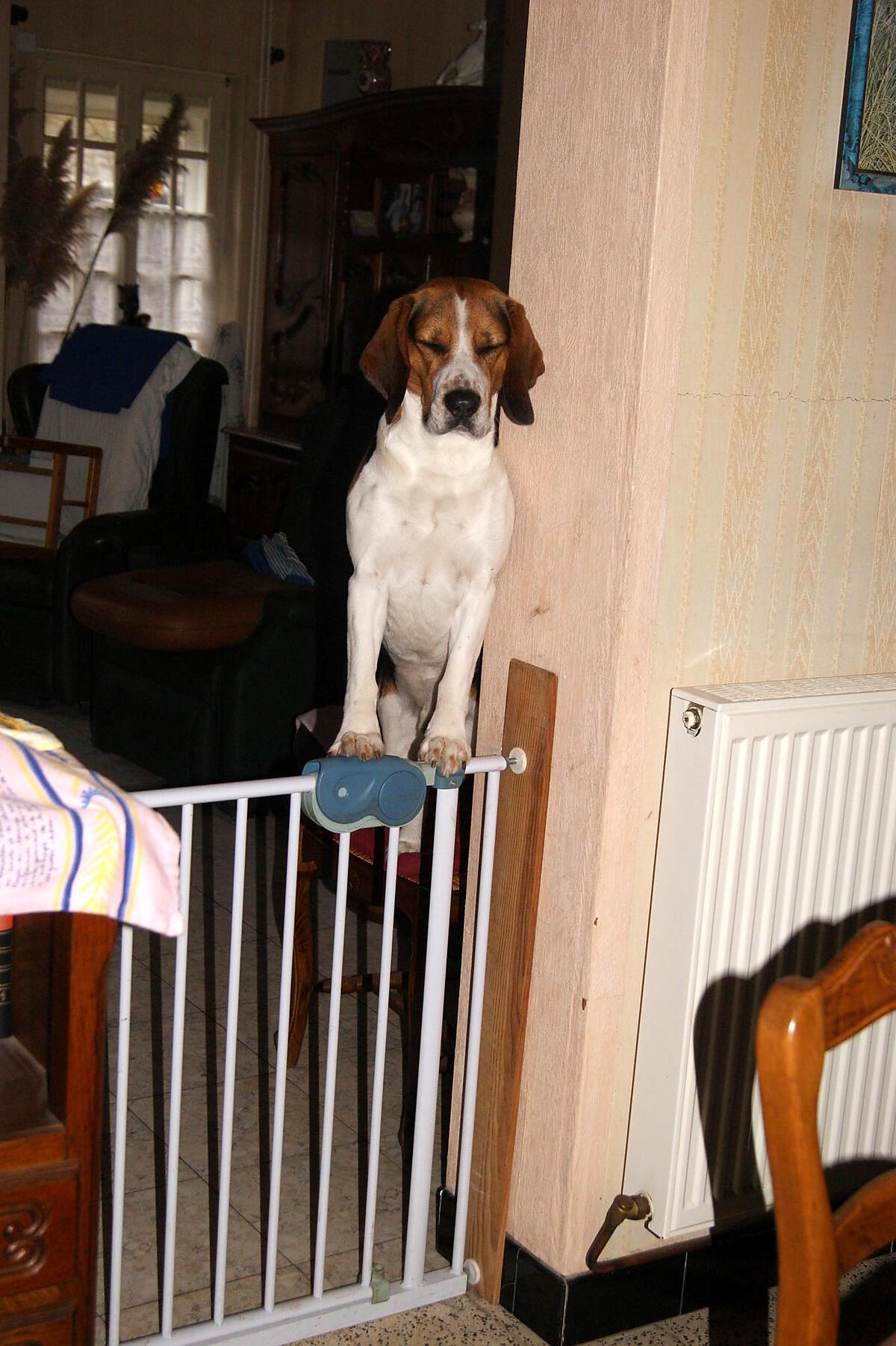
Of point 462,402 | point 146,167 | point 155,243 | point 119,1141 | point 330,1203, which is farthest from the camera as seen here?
point 155,243

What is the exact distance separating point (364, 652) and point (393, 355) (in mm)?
421

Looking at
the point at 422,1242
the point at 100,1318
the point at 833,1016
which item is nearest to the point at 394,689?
the point at 422,1242

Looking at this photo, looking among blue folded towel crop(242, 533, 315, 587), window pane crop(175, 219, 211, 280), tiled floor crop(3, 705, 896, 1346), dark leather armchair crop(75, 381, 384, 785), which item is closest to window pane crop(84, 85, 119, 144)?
window pane crop(175, 219, 211, 280)

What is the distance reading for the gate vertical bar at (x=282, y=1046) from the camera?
183 cm

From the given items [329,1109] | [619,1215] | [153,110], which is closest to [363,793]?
[329,1109]

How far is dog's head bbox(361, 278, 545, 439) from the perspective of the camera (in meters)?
1.84

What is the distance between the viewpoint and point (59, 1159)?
1354mm

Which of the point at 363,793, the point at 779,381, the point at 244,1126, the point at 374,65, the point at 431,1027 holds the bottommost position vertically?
the point at 244,1126

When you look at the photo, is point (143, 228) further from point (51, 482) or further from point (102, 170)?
point (51, 482)

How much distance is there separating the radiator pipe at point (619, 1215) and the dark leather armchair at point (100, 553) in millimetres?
3287

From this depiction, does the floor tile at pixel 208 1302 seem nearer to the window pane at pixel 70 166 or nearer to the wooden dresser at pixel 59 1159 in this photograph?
the wooden dresser at pixel 59 1159

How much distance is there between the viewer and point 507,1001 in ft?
6.81

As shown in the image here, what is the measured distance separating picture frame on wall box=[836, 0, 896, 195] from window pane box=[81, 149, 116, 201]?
556 cm

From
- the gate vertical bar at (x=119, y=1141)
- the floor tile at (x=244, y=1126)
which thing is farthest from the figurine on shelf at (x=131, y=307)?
the gate vertical bar at (x=119, y=1141)
